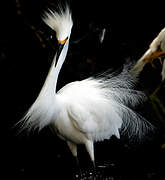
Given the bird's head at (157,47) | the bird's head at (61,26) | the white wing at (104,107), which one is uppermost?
the bird's head at (61,26)

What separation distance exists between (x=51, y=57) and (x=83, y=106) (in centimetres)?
91

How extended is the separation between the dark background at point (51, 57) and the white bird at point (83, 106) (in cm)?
55

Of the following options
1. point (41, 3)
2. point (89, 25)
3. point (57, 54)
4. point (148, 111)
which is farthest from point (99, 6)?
point (57, 54)

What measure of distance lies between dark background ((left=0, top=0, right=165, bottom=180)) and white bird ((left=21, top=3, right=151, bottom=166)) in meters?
0.55

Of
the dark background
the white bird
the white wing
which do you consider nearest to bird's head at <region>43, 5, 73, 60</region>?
the white bird

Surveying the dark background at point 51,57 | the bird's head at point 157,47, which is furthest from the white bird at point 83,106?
the dark background at point 51,57

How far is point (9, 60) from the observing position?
2.60m

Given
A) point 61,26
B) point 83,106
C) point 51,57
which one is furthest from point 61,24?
point 51,57

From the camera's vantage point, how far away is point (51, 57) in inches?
98.7

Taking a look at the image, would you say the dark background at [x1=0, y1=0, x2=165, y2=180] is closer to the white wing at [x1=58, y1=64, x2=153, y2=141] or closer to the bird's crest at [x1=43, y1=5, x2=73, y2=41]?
the white wing at [x1=58, y1=64, x2=153, y2=141]

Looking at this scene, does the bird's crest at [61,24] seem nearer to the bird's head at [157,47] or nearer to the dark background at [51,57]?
the bird's head at [157,47]

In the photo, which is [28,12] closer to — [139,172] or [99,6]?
[99,6]

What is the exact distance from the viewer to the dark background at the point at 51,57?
2445 mm

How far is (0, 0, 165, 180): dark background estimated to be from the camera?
245 cm
